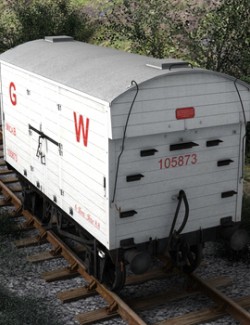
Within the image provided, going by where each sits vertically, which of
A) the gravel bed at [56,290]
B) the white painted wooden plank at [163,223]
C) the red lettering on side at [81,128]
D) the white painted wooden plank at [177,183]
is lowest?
the gravel bed at [56,290]

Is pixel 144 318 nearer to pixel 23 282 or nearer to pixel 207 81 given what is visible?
pixel 23 282

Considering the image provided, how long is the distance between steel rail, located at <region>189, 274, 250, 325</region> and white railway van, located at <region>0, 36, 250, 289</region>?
0.39 meters

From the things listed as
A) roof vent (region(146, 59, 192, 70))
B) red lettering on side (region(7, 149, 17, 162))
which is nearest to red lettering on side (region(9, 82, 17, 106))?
red lettering on side (region(7, 149, 17, 162))

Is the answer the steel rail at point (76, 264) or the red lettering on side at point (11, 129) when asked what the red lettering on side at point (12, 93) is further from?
the steel rail at point (76, 264)

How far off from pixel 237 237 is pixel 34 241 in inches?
161

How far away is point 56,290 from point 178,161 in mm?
2964

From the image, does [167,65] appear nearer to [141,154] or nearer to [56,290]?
[141,154]

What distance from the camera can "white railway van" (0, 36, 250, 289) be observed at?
7371mm

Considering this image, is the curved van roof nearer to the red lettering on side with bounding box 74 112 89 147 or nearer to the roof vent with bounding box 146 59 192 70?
the roof vent with bounding box 146 59 192 70

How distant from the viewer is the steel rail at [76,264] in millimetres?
7725

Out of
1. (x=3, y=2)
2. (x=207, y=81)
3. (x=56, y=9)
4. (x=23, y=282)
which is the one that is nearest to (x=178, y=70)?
(x=207, y=81)

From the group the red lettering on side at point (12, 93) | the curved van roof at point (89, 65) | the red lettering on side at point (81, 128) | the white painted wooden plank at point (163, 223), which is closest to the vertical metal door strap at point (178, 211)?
the white painted wooden plank at point (163, 223)

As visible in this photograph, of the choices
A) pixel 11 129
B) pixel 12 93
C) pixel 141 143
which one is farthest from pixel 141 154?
pixel 11 129

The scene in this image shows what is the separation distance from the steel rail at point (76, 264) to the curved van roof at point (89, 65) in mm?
3080
